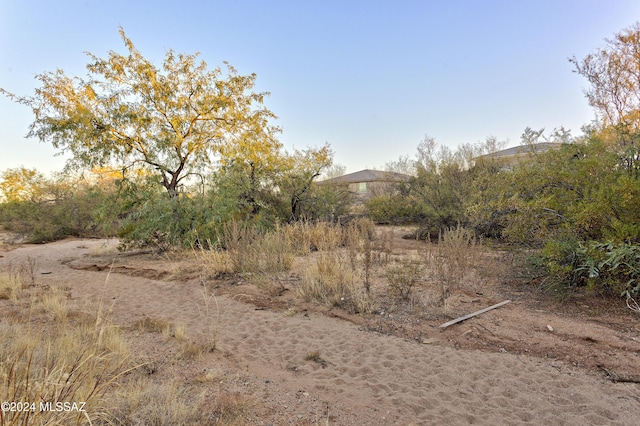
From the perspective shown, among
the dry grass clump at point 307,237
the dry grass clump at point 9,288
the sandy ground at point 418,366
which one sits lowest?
the sandy ground at point 418,366

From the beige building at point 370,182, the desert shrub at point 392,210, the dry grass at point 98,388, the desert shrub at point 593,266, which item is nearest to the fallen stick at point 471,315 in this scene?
the desert shrub at point 593,266

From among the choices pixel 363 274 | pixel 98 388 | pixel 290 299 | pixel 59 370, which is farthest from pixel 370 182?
pixel 98 388

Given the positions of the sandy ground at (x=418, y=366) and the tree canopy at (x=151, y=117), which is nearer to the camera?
the sandy ground at (x=418, y=366)

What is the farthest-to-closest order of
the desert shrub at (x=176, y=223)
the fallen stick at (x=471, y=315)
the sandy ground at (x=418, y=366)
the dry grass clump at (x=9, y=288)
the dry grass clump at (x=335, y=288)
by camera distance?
the desert shrub at (x=176, y=223) < the dry grass clump at (x=9, y=288) < the dry grass clump at (x=335, y=288) < the fallen stick at (x=471, y=315) < the sandy ground at (x=418, y=366)

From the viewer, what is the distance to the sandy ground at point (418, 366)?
2.61 meters

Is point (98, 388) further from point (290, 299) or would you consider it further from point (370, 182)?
point (370, 182)

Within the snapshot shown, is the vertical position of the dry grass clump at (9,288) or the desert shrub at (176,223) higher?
the desert shrub at (176,223)

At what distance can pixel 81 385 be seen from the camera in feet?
7.18

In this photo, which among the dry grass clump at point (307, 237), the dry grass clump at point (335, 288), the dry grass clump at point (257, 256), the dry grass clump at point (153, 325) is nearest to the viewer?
the dry grass clump at point (153, 325)

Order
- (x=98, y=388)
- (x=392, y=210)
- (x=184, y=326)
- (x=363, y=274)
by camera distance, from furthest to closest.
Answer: (x=392, y=210) < (x=363, y=274) < (x=184, y=326) < (x=98, y=388)

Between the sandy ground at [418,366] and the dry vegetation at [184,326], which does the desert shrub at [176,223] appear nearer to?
the dry vegetation at [184,326]

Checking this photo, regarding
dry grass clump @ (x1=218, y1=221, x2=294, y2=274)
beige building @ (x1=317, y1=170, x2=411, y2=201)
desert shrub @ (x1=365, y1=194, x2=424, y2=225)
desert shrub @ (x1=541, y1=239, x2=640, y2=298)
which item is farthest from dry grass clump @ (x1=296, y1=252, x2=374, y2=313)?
beige building @ (x1=317, y1=170, x2=411, y2=201)

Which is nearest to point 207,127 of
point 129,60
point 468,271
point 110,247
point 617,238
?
point 129,60

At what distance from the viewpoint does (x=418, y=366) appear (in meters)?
3.35
